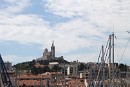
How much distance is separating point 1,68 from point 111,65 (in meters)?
11.2

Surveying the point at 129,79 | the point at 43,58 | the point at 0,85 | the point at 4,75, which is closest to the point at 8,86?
the point at 4,75

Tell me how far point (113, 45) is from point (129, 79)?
55.1ft

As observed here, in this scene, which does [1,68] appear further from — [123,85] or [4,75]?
[123,85]

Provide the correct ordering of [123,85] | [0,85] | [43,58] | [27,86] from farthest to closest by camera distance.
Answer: [43,58], [27,86], [123,85], [0,85]

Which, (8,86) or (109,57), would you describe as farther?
(109,57)

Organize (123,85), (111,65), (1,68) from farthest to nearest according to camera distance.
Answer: (123,85) → (111,65) → (1,68)

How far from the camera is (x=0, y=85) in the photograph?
25.9 m

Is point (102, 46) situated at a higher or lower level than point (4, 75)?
higher

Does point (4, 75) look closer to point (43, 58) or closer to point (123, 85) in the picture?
point (123, 85)

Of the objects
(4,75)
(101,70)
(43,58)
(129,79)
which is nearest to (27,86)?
(129,79)

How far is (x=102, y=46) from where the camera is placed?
4078 centimetres

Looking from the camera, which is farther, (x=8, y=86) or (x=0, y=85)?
(x=8, y=86)

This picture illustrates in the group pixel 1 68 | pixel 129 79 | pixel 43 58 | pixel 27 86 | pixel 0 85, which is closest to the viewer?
pixel 0 85

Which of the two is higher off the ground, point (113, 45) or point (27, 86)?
point (113, 45)
